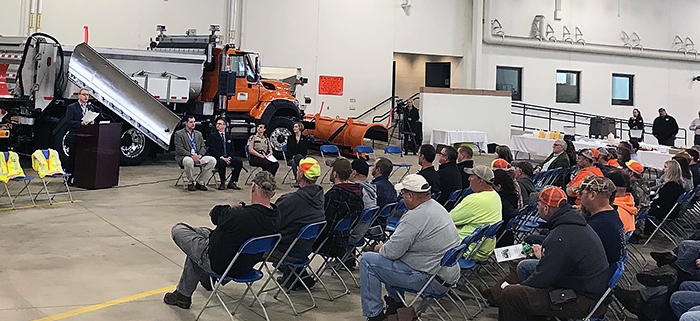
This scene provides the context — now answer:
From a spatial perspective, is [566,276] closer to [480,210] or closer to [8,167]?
[480,210]

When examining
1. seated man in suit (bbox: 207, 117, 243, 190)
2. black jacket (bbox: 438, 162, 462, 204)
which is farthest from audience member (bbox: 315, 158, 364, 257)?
seated man in suit (bbox: 207, 117, 243, 190)

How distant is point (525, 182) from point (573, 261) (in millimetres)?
3216

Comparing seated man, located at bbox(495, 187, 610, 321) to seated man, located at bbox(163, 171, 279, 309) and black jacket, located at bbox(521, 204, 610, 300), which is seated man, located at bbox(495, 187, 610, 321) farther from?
seated man, located at bbox(163, 171, 279, 309)

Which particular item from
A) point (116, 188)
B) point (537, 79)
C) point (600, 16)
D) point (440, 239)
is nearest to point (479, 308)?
point (440, 239)

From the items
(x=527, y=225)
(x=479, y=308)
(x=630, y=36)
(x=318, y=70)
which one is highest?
(x=630, y=36)

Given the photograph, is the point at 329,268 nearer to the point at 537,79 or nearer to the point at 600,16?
the point at 537,79

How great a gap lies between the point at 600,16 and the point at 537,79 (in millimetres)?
3503

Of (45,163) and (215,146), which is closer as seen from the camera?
(45,163)

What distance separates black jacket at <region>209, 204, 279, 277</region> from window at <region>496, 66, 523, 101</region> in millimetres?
19395

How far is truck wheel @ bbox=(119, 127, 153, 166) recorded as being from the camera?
12.5 metres

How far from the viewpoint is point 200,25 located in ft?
58.4

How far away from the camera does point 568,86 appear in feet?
76.6

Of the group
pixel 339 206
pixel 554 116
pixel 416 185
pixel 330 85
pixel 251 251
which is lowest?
pixel 251 251

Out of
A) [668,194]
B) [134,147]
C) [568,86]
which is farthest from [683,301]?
[568,86]
